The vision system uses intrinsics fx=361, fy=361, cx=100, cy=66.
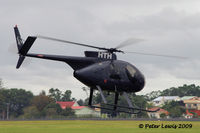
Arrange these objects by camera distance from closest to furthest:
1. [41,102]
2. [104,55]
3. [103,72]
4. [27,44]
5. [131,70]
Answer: [27,44] → [103,72] → [104,55] → [131,70] → [41,102]

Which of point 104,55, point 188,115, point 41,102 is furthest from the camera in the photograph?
point 188,115

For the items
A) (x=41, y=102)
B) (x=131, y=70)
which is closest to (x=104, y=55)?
(x=131, y=70)

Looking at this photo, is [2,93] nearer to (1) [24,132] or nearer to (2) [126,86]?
(1) [24,132]

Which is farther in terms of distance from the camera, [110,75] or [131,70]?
[131,70]

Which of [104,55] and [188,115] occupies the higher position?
[104,55]

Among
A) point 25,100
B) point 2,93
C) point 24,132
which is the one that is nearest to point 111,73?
point 24,132

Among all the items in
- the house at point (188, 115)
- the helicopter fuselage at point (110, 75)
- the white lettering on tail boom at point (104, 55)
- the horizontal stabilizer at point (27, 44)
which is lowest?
the house at point (188, 115)

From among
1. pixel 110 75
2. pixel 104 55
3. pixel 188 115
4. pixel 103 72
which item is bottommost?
pixel 188 115

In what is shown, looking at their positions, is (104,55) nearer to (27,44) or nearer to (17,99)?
(27,44)

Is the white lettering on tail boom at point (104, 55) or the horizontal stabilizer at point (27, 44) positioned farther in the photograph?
the white lettering on tail boom at point (104, 55)

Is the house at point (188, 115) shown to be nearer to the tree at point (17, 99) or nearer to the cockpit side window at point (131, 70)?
the tree at point (17, 99)

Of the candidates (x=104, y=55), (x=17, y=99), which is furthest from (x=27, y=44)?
(x=17, y=99)

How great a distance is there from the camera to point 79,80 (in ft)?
111

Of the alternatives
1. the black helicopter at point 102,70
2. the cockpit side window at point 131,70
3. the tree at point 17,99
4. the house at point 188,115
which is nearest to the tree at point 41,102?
the tree at point 17,99
